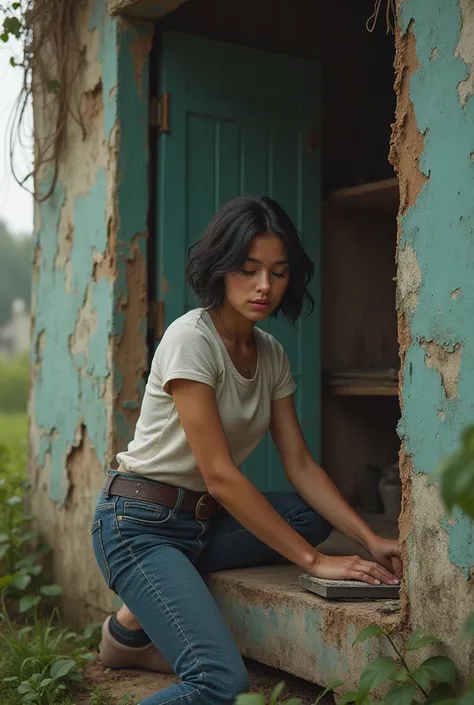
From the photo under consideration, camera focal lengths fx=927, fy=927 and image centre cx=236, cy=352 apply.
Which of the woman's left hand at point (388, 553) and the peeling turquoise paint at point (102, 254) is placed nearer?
the woman's left hand at point (388, 553)

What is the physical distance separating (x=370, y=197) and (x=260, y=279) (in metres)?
1.92

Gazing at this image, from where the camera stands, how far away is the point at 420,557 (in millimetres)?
2578

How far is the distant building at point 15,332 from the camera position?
2279 inches

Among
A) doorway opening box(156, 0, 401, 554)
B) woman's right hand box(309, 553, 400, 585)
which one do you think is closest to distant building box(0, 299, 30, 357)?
doorway opening box(156, 0, 401, 554)

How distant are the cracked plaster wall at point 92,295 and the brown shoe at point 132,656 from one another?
20.3 inches

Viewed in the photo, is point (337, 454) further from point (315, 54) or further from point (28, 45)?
point (28, 45)

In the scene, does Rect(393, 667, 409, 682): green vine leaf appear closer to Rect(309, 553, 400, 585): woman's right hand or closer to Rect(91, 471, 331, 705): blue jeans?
Rect(309, 553, 400, 585): woman's right hand

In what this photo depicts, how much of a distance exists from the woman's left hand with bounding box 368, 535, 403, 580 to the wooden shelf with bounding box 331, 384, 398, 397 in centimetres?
153

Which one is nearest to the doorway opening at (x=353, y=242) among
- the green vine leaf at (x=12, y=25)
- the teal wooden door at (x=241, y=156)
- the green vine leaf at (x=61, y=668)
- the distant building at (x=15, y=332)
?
the teal wooden door at (x=241, y=156)

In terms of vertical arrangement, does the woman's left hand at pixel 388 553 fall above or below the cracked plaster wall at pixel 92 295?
below

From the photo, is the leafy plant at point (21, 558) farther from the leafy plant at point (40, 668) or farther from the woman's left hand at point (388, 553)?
Result: the woman's left hand at point (388, 553)

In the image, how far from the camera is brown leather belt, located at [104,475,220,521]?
3.11 meters

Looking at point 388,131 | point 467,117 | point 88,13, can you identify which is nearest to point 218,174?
point 88,13

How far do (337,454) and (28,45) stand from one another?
2.63 meters
